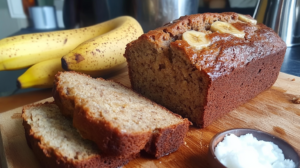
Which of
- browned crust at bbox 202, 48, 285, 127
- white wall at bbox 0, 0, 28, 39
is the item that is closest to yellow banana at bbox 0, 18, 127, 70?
browned crust at bbox 202, 48, 285, 127

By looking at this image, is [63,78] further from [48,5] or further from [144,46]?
[48,5]

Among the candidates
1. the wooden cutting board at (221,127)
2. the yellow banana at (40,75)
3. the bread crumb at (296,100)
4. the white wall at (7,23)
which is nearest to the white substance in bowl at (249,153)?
the wooden cutting board at (221,127)

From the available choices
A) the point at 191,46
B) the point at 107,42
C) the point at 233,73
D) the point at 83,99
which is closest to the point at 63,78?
the point at 83,99

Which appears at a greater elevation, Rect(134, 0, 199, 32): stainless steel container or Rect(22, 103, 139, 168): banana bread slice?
Rect(134, 0, 199, 32): stainless steel container

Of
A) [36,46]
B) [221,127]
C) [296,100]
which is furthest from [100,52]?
[296,100]

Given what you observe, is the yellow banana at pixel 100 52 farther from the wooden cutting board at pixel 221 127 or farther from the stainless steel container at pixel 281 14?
the stainless steel container at pixel 281 14

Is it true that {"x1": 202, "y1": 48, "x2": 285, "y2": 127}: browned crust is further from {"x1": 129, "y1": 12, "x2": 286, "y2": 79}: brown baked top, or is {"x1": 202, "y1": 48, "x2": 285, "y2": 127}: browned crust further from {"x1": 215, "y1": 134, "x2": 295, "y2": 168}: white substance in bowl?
{"x1": 215, "y1": 134, "x2": 295, "y2": 168}: white substance in bowl
